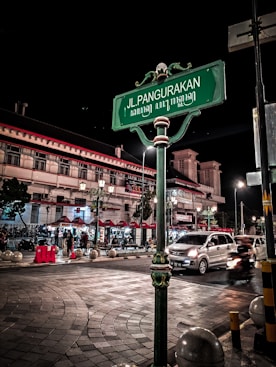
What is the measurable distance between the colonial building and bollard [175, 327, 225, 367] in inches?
686

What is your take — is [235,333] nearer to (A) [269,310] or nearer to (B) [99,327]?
(A) [269,310]

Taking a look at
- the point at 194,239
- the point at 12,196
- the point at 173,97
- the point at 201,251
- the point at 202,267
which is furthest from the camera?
the point at 12,196

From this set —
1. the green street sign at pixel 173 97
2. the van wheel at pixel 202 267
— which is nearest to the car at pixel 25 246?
the van wheel at pixel 202 267

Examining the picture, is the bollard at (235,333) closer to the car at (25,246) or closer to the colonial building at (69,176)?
the colonial building at (69,176)

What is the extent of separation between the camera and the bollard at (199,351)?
2.90m

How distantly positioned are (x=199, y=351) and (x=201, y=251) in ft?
31.1

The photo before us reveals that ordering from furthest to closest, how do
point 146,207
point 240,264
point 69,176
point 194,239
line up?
point 146,207, point 69,176, point 194,239, point 240,264

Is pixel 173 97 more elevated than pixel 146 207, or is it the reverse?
pixel 146 207

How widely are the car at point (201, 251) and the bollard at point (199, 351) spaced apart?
331 inches

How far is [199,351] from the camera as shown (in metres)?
2.93

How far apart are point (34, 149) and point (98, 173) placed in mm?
9712

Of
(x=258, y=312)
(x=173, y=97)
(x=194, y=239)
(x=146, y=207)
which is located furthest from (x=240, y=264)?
(x=146, y=207)

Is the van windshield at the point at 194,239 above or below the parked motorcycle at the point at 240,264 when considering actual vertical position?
above

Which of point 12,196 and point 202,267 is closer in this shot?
point 202,267
